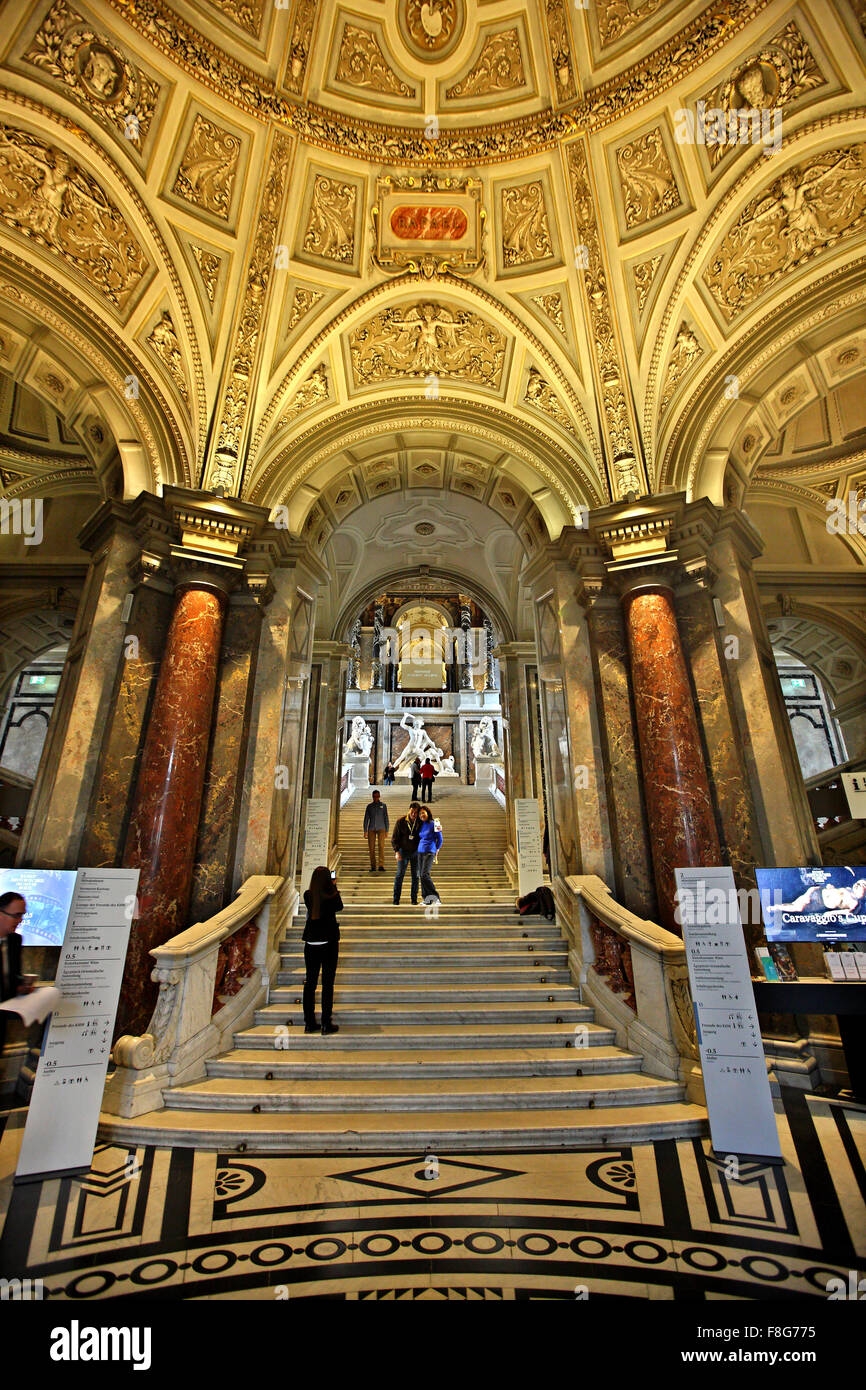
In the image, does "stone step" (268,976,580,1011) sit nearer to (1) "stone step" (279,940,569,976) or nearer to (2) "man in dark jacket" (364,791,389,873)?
(1) "stone step" (279,940,569,976)

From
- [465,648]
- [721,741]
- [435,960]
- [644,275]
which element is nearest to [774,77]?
[644,275]

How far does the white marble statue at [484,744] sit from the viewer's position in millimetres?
21000

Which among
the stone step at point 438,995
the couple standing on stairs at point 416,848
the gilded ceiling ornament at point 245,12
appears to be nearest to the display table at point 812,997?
the stone step at point 438,995

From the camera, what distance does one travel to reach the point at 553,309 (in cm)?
798

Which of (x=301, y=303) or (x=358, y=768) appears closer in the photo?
(x=301, y=303)

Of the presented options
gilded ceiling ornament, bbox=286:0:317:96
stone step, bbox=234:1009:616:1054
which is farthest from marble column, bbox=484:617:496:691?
stone step, bbox=234:1009:616:1054

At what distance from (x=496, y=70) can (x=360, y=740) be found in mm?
16667

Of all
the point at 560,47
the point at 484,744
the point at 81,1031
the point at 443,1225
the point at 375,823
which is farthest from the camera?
the point at 484,744

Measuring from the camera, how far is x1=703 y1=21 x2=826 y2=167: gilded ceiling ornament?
596 centimetres

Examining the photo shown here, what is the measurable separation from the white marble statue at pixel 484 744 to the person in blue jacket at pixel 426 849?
41.3ft

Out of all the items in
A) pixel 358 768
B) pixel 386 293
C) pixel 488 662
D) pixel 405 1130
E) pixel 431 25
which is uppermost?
pixel 488 662

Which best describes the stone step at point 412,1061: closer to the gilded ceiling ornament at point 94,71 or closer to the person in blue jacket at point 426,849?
the person in blue jacket at point 426,849

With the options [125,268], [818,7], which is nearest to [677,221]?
[818,7]

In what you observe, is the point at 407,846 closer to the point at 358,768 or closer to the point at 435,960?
the point at 435,960
